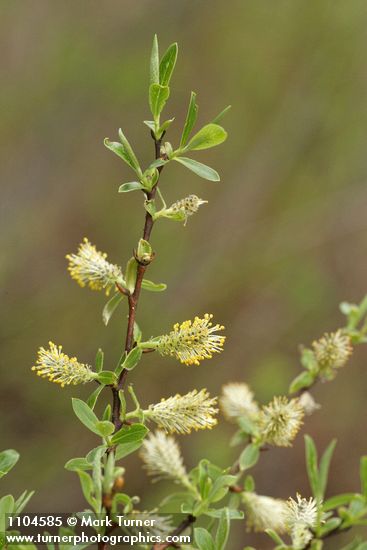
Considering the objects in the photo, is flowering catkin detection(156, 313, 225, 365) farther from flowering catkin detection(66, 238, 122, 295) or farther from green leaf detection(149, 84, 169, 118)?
green leaf detection(149, 84, 169, 118)

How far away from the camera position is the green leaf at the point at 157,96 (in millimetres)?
642

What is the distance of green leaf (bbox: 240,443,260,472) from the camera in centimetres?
84

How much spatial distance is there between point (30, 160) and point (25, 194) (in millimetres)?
190

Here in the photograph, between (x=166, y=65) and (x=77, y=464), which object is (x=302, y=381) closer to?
(x=77, y=464)

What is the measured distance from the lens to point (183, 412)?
0.70 metres

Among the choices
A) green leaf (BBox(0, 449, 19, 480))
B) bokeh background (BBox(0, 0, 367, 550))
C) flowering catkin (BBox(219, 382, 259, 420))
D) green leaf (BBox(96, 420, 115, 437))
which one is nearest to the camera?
green leaf (BBox(96, 420, 115, 437))

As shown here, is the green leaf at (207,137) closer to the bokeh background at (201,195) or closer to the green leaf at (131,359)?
the green leaf at (131,359)

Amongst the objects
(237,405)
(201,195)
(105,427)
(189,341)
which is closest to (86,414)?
(105,427)

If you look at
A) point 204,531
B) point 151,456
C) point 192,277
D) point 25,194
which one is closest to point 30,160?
point 25,194

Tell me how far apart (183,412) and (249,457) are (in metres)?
0.20

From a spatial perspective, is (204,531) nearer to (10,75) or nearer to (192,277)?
(192,277)

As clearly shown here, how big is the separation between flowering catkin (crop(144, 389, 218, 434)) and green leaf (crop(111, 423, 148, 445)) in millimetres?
53

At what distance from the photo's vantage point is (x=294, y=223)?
3.07 metres

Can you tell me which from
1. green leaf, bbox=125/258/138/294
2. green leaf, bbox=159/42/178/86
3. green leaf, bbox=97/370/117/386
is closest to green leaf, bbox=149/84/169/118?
green leaf, bbox=159/42/178/86
